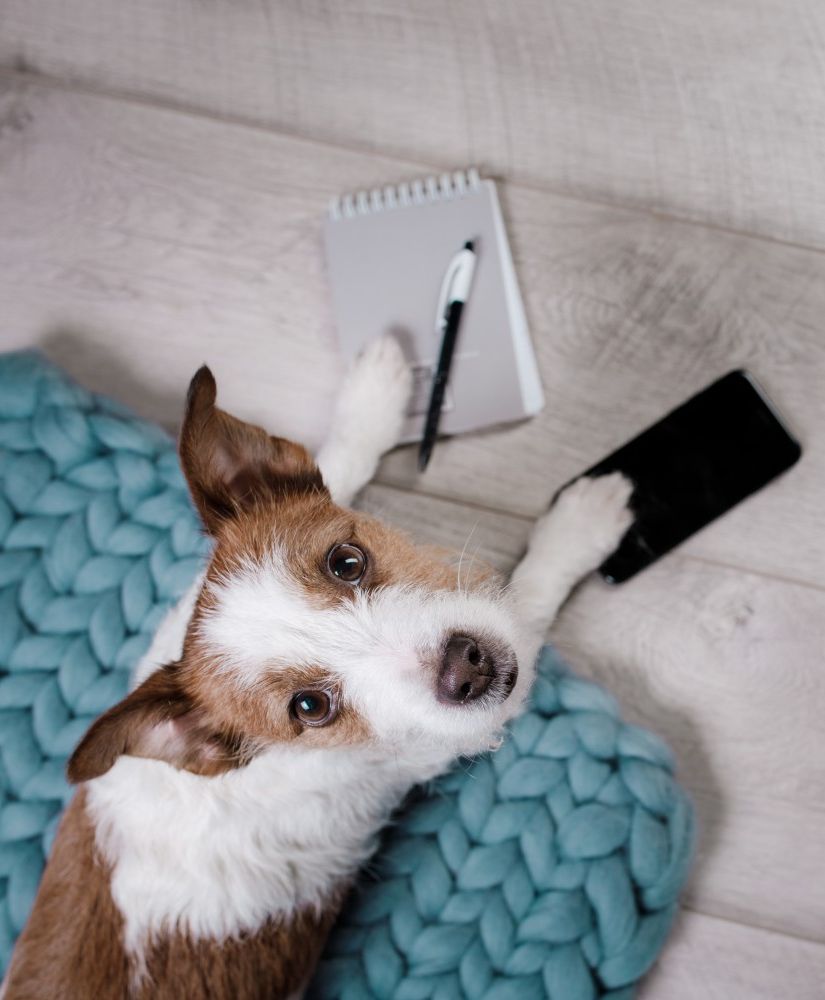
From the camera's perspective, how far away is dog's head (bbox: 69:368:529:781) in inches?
40.3

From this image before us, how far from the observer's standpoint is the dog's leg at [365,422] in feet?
4.81

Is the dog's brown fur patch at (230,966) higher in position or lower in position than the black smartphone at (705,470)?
lower

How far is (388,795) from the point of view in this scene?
1.30 metres

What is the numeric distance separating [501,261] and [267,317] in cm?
45

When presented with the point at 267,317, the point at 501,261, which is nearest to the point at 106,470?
the point at 267,317

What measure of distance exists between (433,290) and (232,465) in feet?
1.90

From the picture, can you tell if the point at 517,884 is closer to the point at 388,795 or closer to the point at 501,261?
the point at 388,795

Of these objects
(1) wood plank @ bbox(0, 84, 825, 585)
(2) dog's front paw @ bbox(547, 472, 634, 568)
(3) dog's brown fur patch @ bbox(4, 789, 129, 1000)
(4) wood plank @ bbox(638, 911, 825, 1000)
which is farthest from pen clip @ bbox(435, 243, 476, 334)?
(4) wood plank @ bbox(638, 911, 825, 1000)

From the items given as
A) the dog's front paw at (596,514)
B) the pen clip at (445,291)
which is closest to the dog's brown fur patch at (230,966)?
the dog's front paw at (596,514)

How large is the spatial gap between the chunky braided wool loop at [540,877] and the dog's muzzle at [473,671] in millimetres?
320

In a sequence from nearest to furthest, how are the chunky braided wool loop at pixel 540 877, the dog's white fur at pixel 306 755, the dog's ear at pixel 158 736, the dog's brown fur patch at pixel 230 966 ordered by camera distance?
the dog's ear at pixel 158 736 < the dog's white fur at pixel 306 755 < the dog's brown fur patch at pixel 230 966 < the chunky braided wool loop at pixel 540 877

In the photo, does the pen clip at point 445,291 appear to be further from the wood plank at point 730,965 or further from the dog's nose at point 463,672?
the wood plank at point 730,965

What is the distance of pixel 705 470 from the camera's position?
4.76 feet

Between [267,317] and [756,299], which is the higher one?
[756,299]
